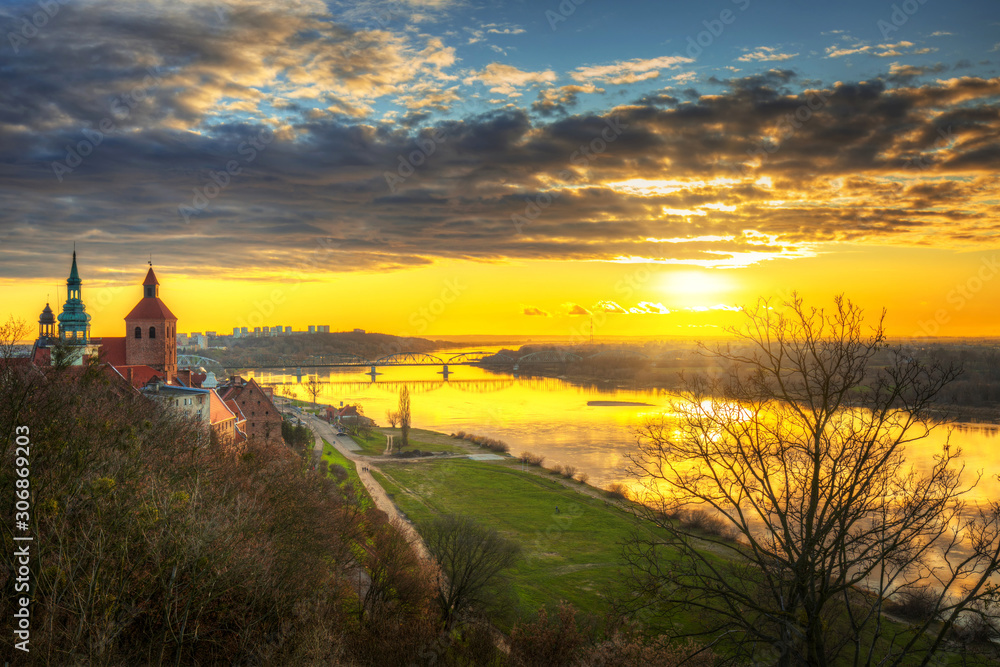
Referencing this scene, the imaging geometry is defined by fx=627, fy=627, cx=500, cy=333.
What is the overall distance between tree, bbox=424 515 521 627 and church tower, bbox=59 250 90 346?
21.3 meters

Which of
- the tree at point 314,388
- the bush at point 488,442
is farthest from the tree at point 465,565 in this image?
the tree at point 314,388

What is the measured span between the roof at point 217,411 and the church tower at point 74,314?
7.67 meters

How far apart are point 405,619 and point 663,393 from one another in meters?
58.4

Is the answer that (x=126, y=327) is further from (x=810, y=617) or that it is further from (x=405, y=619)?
(x=810, y=617)

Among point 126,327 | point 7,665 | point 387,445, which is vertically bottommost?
point 387,445

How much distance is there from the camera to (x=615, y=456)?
34.1 metres

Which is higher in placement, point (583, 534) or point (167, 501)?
point (167, 501)

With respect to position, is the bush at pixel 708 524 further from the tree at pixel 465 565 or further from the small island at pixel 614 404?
the small island at pixel 614 404

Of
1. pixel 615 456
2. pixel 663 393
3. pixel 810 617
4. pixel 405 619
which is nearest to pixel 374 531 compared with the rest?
pixel 405 619

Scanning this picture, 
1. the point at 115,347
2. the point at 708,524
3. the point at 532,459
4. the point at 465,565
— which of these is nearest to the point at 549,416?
the point at 532,459

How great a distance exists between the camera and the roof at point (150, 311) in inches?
1242

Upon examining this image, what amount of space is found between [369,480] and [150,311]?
14.1 m

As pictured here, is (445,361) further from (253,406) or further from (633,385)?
(253,406)

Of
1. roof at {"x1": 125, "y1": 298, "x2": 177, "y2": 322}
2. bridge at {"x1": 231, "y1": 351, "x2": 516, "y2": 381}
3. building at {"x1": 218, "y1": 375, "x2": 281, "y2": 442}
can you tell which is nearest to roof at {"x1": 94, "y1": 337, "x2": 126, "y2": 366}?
roof at {"x1": 125, "y1": 298, "x2": 177, "y2": 322}
